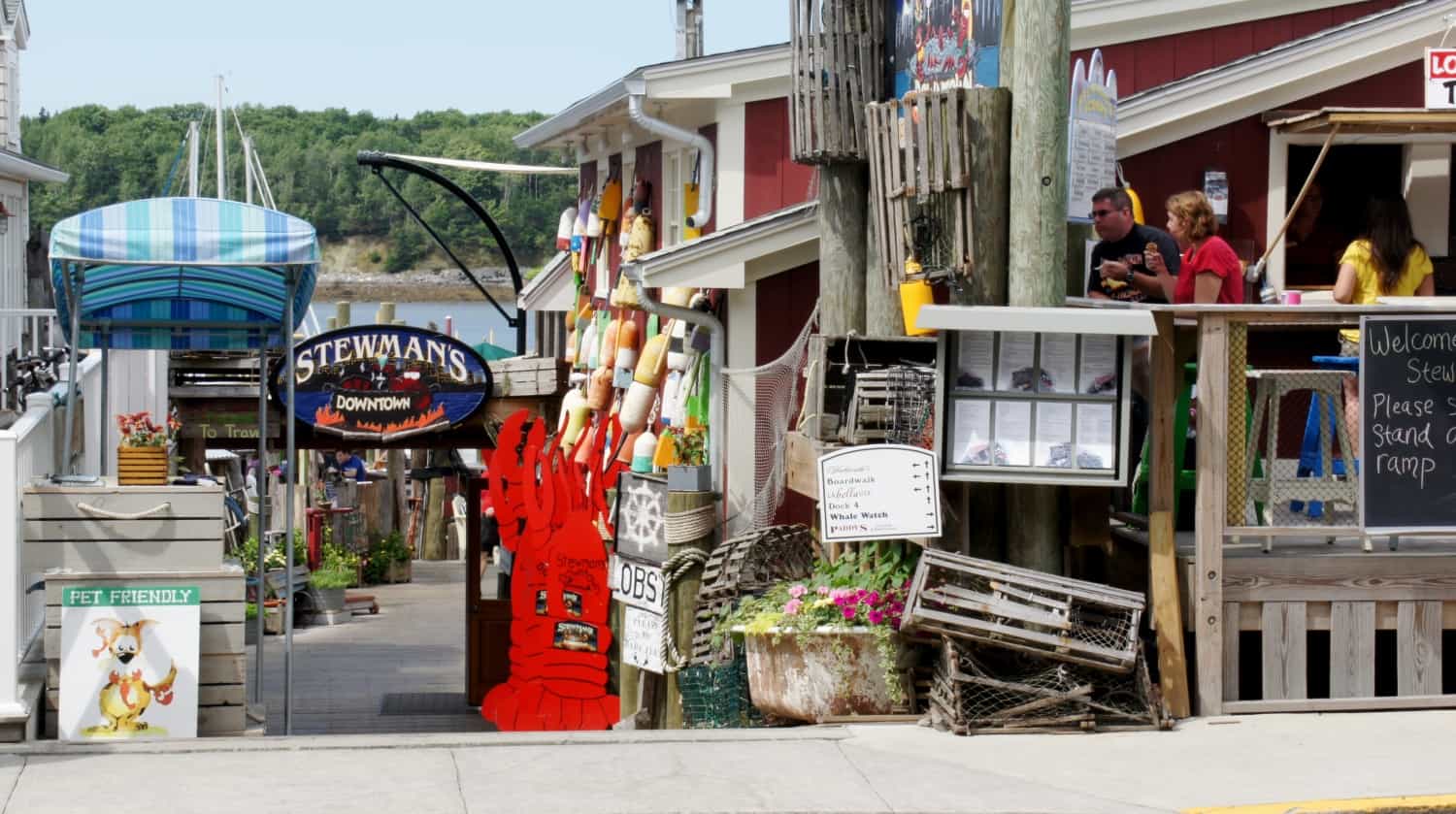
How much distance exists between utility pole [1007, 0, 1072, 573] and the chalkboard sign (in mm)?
1495

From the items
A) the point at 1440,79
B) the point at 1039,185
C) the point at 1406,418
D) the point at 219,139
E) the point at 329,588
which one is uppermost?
the point at 219,139

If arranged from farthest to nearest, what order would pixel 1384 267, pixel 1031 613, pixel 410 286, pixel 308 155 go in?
1. pixel 410 286
2. pixel 308 155
3. pixel 1384 267
4. pixel 1031 613

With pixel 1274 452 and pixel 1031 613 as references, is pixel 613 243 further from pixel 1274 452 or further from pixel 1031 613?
pixel 1031 613

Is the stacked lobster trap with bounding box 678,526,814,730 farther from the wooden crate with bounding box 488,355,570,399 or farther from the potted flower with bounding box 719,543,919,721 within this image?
the wooden crate with bounding box 488,355,570,399

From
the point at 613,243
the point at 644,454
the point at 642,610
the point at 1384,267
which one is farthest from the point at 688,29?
the point at 1384,267

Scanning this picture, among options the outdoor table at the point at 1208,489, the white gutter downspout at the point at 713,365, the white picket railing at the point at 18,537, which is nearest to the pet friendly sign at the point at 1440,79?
the outdoor table at the point at 1208,489

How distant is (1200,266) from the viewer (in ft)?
35.5

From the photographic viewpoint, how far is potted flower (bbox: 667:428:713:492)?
1410cm

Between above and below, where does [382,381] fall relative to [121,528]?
above

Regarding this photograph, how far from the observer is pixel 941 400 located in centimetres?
948

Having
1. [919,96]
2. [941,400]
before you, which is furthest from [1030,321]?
[919,96]

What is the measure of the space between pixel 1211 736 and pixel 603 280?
11218 mm

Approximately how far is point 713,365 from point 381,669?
9775 mm

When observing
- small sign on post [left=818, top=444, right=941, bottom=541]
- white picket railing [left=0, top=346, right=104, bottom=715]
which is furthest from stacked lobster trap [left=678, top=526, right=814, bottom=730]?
white picket railing [left=0, top=346, right=104, bottom=715]
